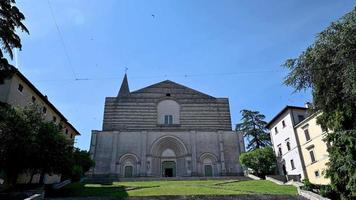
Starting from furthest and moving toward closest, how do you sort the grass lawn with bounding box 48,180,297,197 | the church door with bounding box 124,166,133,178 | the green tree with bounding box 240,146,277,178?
1. the church door with bounding box 124,166,133,178
2. the green tree with bounding box 240,146,277,178
3. the grass lawn with bounding box 48,180,297,197

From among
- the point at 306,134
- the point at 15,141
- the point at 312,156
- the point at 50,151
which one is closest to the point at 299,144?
the point at 306,134

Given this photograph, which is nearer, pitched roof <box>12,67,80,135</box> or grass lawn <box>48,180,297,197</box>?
grass lawn <box>48,180,297,197</box>

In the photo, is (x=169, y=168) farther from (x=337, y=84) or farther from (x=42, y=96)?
(x=337, y=84)

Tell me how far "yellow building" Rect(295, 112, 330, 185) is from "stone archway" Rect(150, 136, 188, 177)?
14.4 meters

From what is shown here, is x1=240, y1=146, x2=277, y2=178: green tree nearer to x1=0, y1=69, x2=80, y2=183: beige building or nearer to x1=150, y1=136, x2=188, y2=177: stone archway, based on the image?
x1=150, y1=136, x2=188, y2=177: stone archway

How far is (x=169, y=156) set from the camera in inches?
1598

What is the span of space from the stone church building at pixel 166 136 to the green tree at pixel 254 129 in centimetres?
776

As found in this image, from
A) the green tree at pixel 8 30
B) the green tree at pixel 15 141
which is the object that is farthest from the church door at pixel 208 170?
the green tree at pixel 8 30

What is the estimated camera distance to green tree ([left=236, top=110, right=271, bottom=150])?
49.0 m

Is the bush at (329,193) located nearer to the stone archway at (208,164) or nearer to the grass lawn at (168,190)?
the grass lawn at (168,190)

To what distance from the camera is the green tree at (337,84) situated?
1352 centimetres

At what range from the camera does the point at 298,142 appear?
3177cm

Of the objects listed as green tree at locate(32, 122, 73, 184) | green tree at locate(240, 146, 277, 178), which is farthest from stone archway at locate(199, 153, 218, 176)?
green tree at locate(32, 122, 73, 184)

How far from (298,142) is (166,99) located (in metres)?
19.3
